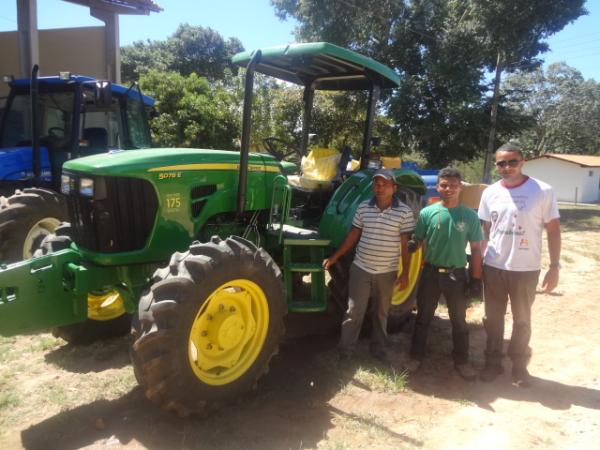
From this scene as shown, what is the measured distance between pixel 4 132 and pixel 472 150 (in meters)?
12.7

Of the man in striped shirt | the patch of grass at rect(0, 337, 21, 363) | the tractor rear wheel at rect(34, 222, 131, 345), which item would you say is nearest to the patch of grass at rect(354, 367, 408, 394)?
the man in striped shirt

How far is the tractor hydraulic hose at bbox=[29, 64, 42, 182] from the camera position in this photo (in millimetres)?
5699

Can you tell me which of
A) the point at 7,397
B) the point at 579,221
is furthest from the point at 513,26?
the point at 7,397

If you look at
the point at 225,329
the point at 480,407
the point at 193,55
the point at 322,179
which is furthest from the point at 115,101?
the point at 193,55

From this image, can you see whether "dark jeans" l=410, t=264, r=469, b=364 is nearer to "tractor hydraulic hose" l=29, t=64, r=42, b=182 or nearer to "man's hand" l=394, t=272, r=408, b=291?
"man's hand" l=394, t=272, r=408, b=291

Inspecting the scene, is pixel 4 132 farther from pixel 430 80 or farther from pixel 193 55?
pixel 193 55

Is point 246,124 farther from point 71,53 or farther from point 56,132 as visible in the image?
point 71,53

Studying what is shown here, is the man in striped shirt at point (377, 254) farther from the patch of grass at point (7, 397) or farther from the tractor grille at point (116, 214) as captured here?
the patch of grass at point (7, 397)

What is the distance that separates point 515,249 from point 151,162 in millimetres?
2720

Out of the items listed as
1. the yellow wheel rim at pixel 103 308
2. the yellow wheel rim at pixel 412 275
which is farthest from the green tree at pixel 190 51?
the yellow wheel rim at pixel 103 308

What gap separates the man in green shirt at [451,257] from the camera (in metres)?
3.89

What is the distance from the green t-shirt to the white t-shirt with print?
0.18 metres

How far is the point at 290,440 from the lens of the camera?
3059 mm

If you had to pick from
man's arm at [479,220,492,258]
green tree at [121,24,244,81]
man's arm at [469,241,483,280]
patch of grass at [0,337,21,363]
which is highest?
green tree at [121,24,244,81]
